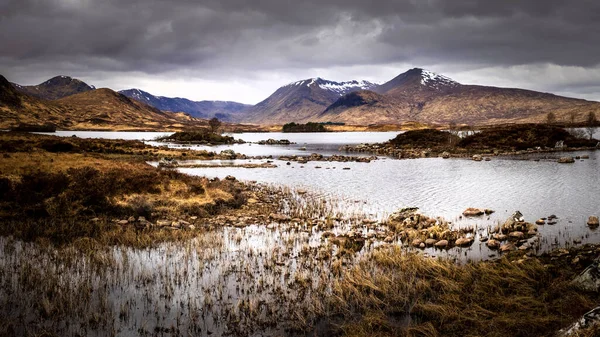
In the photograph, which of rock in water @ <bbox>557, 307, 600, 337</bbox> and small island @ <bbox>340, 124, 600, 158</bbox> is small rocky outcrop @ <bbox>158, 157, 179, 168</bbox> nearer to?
small island @ <bbox>340, 124, 600, 158</bbox>

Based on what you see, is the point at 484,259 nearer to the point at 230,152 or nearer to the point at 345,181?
the point at 345,181

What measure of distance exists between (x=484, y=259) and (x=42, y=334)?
18.8 metres

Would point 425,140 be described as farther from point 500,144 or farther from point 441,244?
point 441,244

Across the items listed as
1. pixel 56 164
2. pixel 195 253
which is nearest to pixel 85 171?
pixel 56 164

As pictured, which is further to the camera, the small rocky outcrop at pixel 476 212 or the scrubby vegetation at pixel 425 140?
the scrubby vegetation at pixel 425 140

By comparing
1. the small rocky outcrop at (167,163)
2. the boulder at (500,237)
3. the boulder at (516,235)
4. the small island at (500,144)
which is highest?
the small island at (500,144)

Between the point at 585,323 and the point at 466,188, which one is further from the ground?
the point at 585,323

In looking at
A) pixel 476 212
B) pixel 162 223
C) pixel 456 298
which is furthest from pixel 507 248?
pixel 162 223

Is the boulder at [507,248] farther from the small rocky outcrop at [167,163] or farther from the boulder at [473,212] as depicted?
the small rocky outcrop at [167,163]

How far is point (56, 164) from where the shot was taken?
105 ft

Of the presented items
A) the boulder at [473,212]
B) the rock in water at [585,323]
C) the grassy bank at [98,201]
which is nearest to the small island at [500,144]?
the boulder at [473,212]

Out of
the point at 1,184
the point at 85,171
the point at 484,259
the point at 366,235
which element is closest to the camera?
the point at 484,259

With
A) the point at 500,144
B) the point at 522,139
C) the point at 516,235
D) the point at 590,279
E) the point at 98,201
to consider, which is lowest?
the point at 516,235

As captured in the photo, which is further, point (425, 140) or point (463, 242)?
point (425, 140)
